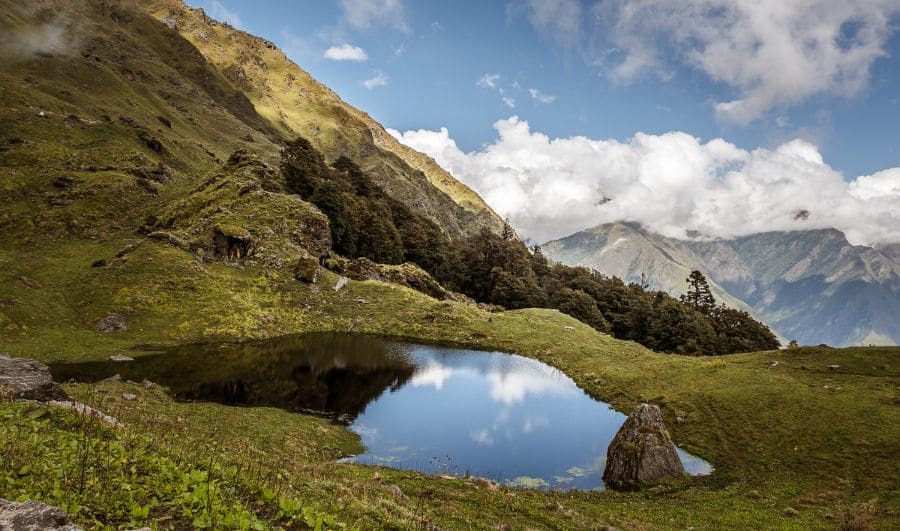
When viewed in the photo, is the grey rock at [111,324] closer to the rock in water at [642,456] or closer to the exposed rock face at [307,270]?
the exposed rock face at [307,270]

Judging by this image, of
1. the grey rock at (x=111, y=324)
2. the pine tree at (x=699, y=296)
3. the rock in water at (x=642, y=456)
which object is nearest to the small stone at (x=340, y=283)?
the grey rock at (x=111, y=324)

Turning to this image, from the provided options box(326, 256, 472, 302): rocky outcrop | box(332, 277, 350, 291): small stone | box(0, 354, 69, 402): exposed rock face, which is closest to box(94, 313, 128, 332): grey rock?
box(0, 354, 69, 402): exposed rock face

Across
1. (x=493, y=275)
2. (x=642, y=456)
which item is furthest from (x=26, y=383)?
(x=493, y=275)

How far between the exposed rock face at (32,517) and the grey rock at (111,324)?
55.6m

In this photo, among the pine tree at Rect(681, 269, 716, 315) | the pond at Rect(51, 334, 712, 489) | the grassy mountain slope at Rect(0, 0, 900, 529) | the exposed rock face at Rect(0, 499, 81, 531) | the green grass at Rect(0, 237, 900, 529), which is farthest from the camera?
the pine tree at Rect(681, 269, 716, 315)

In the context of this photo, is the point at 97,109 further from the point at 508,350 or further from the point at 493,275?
the point at 508,350

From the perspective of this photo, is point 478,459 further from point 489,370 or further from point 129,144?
point 129,144

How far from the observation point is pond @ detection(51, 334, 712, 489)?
32.4 metres

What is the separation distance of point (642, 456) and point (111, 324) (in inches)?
2353

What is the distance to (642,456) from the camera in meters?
30.0

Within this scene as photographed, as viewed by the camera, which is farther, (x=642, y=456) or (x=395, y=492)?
(x=642, y=456)

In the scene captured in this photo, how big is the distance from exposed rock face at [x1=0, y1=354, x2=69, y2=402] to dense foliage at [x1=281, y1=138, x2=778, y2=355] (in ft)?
294

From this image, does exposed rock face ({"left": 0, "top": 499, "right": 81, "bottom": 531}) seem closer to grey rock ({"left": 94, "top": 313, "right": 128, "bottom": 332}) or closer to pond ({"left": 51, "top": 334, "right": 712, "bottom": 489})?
pond ({"left": 51, "top": 334, "right": 712, "bottom": 489})

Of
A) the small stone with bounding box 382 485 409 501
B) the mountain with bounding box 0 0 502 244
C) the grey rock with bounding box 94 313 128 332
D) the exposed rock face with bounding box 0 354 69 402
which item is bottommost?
the small stone with bounding box 382 485 409 501
